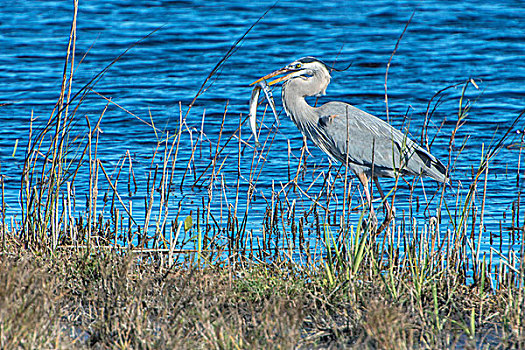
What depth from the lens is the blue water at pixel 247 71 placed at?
8273mm

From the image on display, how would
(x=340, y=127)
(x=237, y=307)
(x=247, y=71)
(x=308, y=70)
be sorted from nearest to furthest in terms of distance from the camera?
1. (x=237, y=307)
2. (x=308, y=70)
3. (x=340, y=127)
4. (x=247, y=71)

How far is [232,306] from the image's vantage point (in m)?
4.18

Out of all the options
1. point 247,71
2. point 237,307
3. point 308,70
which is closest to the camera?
point 237,307

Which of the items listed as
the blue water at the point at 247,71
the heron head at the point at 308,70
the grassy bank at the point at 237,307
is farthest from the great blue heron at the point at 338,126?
the grassy bank at the point at 237,307

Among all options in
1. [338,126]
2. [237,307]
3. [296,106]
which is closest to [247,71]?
[296,106]

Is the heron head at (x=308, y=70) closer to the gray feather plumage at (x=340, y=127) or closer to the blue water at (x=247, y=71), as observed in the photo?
the gray feather plumage at (x=340, y=127)

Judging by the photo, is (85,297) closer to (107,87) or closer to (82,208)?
(82,208)

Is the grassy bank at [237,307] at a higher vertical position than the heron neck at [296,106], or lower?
lower

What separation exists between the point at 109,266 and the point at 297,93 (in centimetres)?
298

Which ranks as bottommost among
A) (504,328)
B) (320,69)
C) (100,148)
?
(100,148)

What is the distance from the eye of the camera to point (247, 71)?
13.0 metres

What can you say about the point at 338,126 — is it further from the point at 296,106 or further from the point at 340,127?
the point at 296,106

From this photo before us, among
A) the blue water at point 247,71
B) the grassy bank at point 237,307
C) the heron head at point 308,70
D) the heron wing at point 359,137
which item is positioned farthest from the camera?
the blue water at point 247,71

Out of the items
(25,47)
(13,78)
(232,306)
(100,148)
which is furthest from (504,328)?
(25,47)
